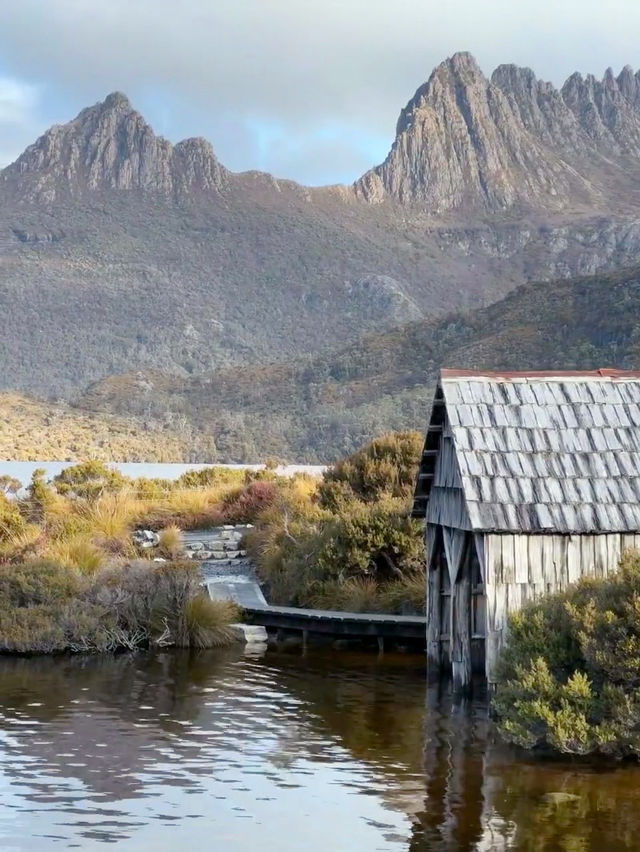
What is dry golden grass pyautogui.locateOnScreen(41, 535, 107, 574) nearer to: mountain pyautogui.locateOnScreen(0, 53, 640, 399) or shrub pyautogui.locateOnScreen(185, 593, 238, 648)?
shrub pyautogui.locateOnScreen(185, 593, 238, 648)

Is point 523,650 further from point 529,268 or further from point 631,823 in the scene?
point 529,268

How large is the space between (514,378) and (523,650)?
128 inches

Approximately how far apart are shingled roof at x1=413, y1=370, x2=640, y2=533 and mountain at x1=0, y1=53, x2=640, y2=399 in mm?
99617

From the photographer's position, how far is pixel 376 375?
89062 millimetres

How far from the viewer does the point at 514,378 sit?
47.5ft

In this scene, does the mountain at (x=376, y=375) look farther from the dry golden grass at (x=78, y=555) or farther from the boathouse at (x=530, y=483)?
the boathouse at (x=530, y=483)

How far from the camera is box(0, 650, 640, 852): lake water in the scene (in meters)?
10.1

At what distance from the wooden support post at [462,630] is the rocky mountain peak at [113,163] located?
160013 mm

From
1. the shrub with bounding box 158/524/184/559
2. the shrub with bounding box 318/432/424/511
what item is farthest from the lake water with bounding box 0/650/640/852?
the shrub with bounding box 318/432/424/511

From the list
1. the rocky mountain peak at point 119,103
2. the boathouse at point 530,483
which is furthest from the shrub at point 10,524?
the rocky mountain peak at point 119,103

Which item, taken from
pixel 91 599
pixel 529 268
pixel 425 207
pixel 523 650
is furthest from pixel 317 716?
pixel 425 207

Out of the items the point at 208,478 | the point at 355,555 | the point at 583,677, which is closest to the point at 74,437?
the point at 208,478

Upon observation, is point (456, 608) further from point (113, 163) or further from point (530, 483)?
point (113, 163)

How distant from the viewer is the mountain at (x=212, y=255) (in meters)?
126
